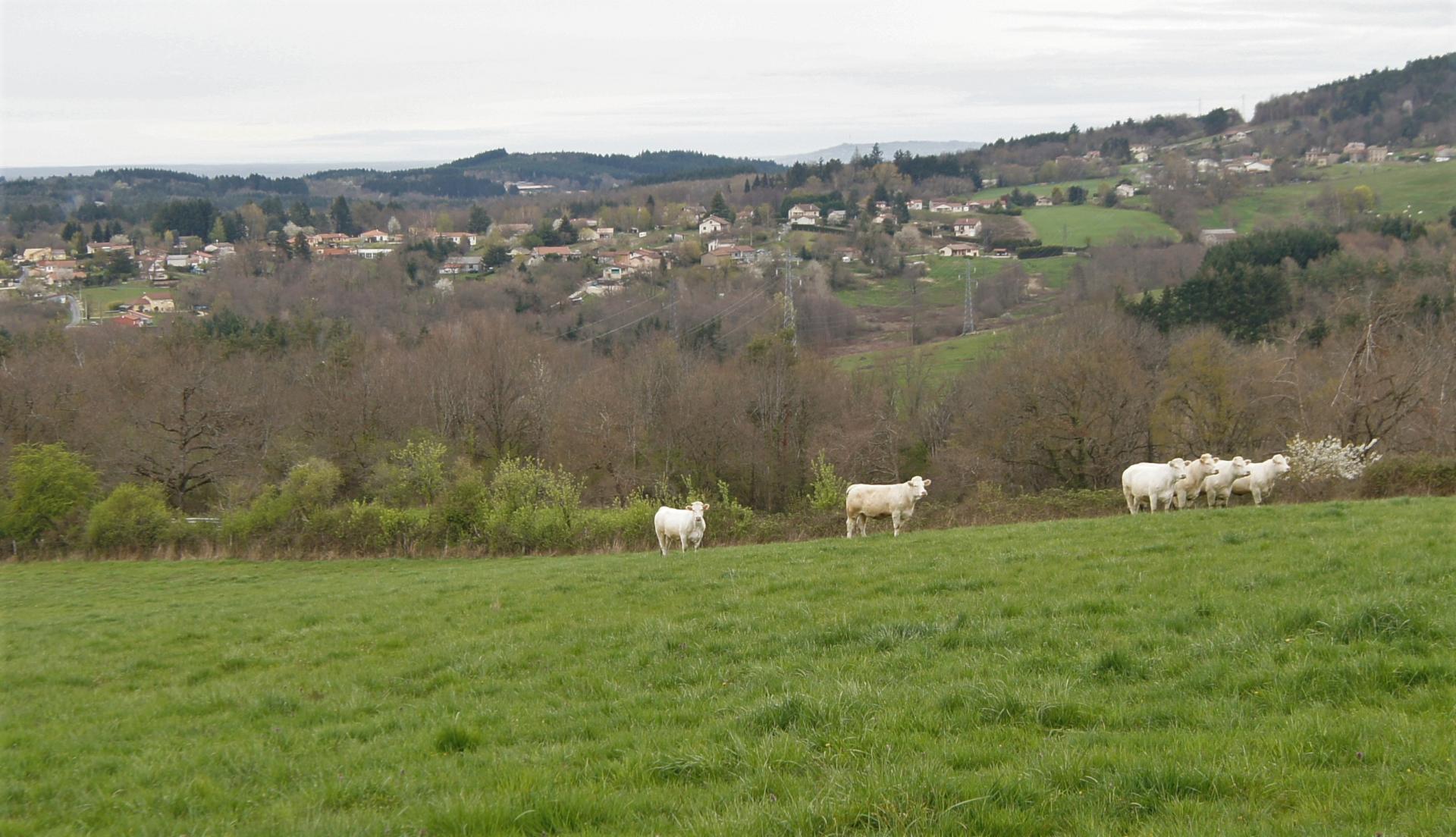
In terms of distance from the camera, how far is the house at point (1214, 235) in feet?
378

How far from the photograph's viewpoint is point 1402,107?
179375 millimetres

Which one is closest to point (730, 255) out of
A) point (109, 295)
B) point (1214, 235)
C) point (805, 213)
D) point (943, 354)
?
point (805, 213)

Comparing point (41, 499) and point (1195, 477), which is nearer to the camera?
point (1195, 477)

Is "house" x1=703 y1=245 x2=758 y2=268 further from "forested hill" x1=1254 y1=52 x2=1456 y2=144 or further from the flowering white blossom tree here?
"forested hill" x1=1254 y1=52 x2=1456 y2=144

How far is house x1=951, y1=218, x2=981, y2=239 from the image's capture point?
155m

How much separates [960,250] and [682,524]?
128684 millimetres

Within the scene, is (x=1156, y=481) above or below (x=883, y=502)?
above

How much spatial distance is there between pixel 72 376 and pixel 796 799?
69.0 metres

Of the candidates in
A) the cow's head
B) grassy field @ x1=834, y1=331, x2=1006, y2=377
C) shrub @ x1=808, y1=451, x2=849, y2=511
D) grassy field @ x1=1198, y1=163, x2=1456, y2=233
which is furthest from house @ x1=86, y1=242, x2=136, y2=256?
grassy field @ x1=1198, y1=163, x2=1456, y2=233

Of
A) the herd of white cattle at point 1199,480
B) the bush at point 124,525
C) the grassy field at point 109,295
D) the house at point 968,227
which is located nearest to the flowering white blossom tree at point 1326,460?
the herd of white cattle at point 1199,480

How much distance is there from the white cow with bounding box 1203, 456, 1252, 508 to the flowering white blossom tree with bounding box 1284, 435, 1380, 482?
13.2ft

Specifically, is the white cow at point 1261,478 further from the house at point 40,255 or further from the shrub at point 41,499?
the house at point 40,255

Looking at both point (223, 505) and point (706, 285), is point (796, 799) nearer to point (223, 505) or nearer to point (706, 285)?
point (223, 505)

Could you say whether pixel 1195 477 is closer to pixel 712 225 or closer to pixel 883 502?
pixel 883 502
